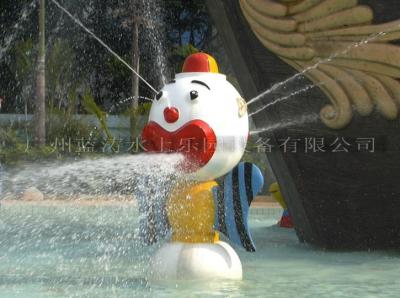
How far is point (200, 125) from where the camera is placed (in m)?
4.09

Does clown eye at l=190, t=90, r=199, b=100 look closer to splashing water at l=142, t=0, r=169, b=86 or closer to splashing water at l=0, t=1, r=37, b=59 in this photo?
splashing water at l=142, t=0, r=169, b=86

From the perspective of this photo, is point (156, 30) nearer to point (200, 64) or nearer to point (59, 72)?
point (59, 72)

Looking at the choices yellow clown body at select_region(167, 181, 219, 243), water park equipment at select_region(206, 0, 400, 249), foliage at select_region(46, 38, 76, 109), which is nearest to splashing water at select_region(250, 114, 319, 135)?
water park equipment at select_region(206, 0, 400, 249)

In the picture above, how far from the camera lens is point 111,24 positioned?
57.5ft

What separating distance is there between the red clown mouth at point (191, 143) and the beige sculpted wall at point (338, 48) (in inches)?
51.4

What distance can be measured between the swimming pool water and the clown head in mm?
645

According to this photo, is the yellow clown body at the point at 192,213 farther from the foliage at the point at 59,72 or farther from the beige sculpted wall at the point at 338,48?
the foliage at the point at 59,72

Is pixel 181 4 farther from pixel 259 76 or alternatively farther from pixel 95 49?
pixel 259 76

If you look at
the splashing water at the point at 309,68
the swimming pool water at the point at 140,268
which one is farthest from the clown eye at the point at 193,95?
the swimming pool water at the point at 140,268

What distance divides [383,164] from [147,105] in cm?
1036

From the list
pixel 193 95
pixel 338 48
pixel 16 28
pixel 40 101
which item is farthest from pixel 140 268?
pixel 16 28

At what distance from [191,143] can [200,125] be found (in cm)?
11

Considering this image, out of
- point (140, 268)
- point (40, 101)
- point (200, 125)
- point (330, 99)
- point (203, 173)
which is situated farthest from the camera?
point (40, 101)

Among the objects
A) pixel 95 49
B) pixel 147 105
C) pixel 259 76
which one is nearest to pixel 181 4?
pixel 95 49
